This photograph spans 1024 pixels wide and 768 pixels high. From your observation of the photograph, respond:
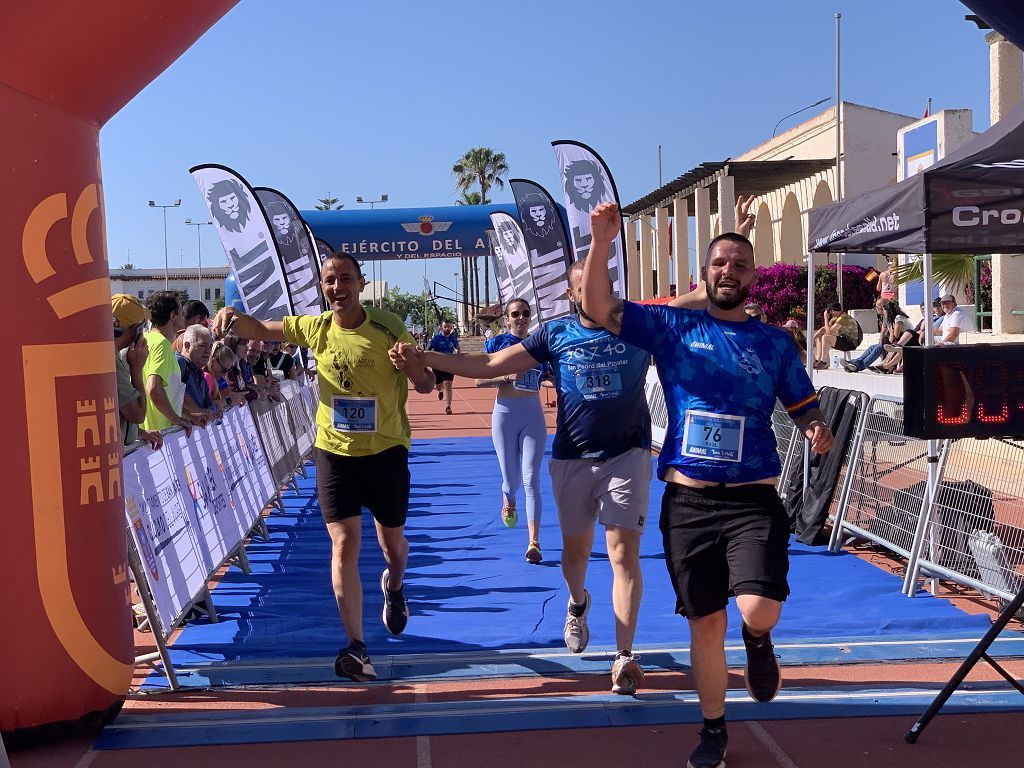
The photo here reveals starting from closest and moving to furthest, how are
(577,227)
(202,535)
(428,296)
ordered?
1. (202,535)
2. (577,227)
3. (428,296)

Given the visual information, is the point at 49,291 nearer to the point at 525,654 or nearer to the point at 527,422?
the point at 525,654

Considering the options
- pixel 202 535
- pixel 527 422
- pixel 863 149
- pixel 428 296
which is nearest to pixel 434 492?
pixel 527 422

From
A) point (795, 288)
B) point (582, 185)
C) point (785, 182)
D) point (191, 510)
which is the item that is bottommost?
point (191, 510)

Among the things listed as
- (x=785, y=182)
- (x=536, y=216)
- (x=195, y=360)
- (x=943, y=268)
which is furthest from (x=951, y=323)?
(x=785, y=182)

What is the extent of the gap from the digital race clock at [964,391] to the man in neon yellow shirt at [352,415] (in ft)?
7.47

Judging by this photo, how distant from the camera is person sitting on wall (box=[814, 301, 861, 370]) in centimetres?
1848

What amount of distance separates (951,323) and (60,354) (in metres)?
12.7

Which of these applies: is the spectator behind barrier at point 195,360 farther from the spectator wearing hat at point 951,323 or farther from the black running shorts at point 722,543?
the spectator wearing hat at point 951,323

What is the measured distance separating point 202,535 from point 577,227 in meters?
10.6

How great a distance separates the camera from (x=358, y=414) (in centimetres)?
564

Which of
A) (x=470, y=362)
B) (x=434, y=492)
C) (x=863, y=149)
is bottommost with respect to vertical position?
(x=434, y=492)

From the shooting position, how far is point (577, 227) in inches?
667

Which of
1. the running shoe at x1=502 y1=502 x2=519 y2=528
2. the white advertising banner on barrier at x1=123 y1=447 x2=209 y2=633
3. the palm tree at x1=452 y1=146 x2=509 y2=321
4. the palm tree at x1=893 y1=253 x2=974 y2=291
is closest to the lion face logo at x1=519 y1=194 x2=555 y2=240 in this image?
the palm tree at x1=893 y1=253 x2=974 y2=291

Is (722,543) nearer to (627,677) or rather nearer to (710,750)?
(710,750)
